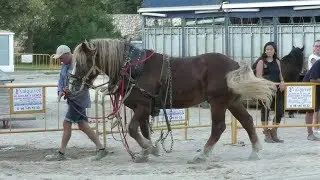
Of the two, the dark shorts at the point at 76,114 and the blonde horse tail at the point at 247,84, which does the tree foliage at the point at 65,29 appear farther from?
the blonde horse tail at the point at 247,84

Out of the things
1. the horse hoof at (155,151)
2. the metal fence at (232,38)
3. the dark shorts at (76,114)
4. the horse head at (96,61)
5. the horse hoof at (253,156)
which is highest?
the metal fence at (232,38)

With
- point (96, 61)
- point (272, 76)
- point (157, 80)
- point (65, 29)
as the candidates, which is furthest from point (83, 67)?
point (65, 29)

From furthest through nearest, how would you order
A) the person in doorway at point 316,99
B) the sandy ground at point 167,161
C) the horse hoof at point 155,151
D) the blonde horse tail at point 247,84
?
the person in doorway at point 316,99, the horse hoof at point 155,151, the blonde horse tail at point 247,84, the sandy ground at point 167,161

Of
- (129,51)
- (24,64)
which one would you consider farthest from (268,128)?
(24,64)

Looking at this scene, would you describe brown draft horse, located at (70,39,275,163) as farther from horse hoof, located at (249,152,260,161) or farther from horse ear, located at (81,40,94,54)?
horse hoof, located at (249,152,260,161)

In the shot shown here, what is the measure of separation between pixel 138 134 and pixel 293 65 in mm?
8455

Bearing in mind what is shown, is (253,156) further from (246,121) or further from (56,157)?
(56,157)

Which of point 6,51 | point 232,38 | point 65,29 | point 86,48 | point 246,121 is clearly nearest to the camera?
point 86,48

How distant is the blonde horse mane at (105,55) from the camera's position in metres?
10.8

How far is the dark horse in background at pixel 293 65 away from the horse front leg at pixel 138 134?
7.88 metres

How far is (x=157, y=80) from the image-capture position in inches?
430

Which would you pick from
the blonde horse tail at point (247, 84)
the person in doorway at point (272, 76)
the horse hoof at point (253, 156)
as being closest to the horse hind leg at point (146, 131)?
the blonde horse tail at point (247, 84)

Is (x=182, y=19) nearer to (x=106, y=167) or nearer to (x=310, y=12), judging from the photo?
(x=310, y=12)

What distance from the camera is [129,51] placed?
1091 cm
